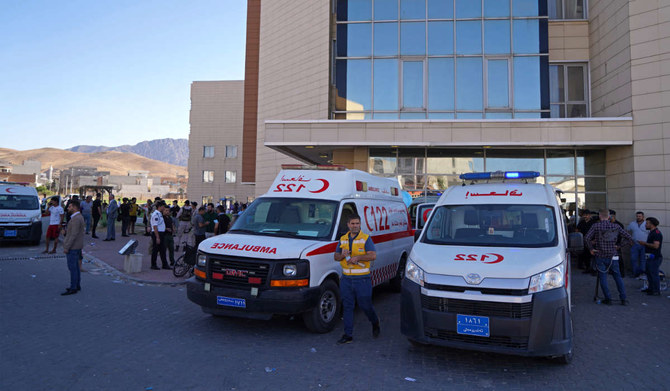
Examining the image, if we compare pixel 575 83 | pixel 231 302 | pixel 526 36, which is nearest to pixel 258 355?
pixel 231 302

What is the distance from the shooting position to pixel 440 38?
18062mm

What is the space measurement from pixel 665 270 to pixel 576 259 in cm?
295

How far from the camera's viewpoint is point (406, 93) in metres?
18.0

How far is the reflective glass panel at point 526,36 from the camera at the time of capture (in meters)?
17.3


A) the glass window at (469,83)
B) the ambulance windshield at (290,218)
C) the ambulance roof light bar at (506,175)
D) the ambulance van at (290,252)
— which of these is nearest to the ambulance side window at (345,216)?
the ambulance van at (290,252)

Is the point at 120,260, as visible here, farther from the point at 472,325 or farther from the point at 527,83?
the point at 527,83

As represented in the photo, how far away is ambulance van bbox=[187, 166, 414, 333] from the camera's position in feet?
19.8

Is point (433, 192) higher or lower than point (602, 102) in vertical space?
lower

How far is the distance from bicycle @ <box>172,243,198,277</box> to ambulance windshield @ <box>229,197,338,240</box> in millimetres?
3542

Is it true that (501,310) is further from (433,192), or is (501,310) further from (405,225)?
(433,192)

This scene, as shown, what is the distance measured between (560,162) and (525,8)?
20.8ft

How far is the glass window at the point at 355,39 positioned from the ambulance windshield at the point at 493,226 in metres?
13.4

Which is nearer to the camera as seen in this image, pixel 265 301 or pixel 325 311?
pixel 265 301

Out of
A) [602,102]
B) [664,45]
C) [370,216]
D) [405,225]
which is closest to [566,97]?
[602,102]
